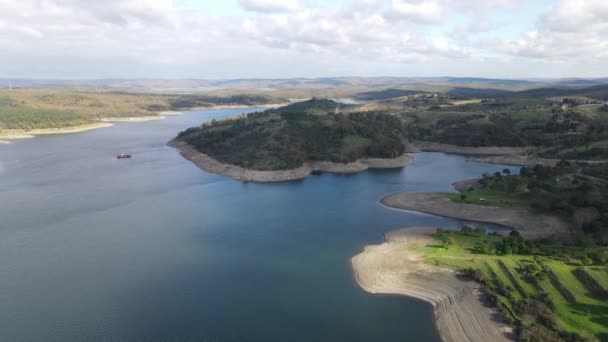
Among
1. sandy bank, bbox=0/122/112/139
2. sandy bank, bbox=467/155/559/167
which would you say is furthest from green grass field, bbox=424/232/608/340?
sandy bank, bbox=0/122/112/139

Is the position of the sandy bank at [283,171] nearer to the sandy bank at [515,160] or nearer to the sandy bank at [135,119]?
the sandy bank at [515,160]

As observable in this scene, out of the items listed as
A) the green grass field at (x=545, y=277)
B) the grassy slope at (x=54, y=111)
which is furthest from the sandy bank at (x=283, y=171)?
the grassy slope at (x=54, y=111)

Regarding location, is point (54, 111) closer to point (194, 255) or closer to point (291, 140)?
point (291, 140)

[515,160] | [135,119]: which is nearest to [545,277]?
[515,160]

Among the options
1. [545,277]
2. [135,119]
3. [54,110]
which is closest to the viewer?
[545,277]

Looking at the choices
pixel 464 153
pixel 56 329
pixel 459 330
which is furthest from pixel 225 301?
pixel 464 153

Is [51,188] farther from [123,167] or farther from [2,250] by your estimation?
[2,250]
